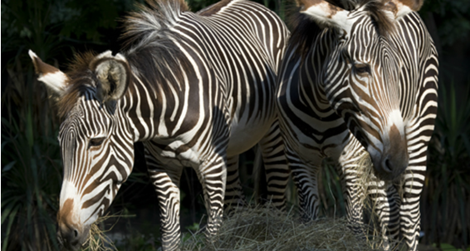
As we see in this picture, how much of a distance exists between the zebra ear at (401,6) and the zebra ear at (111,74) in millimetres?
1605

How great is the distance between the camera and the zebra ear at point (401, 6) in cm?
301

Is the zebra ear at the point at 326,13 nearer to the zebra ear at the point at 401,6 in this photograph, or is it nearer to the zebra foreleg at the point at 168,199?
the zebra ear at the point at 401,6

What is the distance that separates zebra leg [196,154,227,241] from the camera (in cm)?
357

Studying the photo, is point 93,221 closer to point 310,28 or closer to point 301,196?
point 301,196

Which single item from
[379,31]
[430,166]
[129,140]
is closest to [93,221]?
[129,140]

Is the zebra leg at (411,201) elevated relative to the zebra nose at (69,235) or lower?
lower

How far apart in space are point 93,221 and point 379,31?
2.01m

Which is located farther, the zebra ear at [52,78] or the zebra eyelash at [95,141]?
the zebra ear at [52,78]

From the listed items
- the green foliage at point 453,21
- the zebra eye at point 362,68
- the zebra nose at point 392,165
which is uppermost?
the zebra eye at point 362,68

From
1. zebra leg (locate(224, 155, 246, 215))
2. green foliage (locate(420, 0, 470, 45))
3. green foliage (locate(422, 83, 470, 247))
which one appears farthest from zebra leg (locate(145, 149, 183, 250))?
green foliage (locate(420, 0, 470, 45))

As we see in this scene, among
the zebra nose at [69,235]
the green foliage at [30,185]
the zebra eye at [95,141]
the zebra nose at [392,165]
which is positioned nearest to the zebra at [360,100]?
the zebra nose at [392,165]

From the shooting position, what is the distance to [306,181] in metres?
3.70

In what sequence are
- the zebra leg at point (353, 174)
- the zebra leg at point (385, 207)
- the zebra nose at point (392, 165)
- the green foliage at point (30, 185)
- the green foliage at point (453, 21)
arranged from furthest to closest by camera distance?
the green foliage at point (453, 21) → the green foliage at point (30, 185) → the zebra leg at point (385, 207) → the zebra leg at point (353, 174) → the zebra nose at point (392, 165)

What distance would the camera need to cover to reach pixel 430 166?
6402 millimetres
